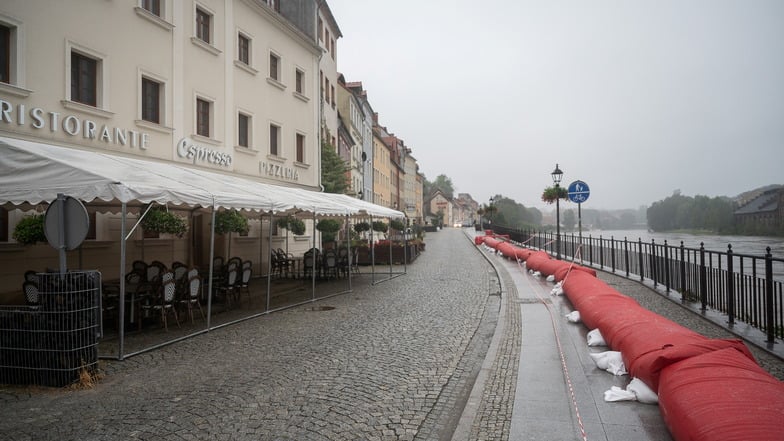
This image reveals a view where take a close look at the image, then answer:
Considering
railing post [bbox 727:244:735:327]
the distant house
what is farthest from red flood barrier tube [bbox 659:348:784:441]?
the distant house

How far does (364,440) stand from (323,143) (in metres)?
22.9

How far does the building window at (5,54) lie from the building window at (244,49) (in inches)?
333

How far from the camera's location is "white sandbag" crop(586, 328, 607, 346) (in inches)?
261

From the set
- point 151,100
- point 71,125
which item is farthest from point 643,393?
point 151,100

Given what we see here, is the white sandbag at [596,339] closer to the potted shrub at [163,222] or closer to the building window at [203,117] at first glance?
the potted shrub at [163,222]

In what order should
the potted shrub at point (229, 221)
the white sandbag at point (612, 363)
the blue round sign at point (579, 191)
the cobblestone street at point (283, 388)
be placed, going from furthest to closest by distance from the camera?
the blue round sign at point (579, 191) → the potted shrub at point (229, 221) → the white sandbag at point (612, 363) → the cobblestone street at point (283, 388)

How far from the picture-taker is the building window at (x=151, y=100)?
13.7 metres

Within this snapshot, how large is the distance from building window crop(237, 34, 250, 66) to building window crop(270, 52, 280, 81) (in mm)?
1796

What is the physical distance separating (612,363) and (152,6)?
1480 centimetres

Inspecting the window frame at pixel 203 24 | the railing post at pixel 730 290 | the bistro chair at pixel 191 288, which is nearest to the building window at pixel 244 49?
the window frame at pixel 203 24

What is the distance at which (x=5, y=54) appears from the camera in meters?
10.1

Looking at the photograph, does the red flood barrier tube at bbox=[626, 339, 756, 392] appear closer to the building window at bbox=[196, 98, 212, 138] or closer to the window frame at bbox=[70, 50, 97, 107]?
the window frame at bbox=[70, 50, 97, 107]

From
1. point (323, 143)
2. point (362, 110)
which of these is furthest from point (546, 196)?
point (362, 110)

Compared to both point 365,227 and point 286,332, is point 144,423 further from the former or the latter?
point 365,227
